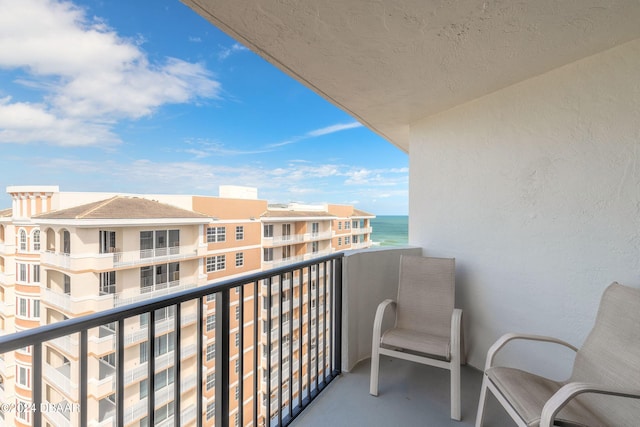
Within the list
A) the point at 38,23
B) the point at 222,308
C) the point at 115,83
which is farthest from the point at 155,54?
the point at 222,308

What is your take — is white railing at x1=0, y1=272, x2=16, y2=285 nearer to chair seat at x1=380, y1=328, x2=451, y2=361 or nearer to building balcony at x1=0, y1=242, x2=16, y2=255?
building balcony at x1=0, y1=242, x2=16, y2=255

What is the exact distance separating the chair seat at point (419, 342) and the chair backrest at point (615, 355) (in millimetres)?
721

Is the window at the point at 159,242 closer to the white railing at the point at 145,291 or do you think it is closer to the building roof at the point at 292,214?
the white railing at the point at 145,291

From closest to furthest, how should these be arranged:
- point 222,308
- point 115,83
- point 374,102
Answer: point 222,308, point 374,102, point 115,83

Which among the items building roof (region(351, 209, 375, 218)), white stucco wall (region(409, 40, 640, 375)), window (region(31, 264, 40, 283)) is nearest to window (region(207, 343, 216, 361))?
white stucco wall (region(409, 40, 640, 375))

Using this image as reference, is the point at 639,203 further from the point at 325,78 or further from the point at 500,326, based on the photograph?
the point at 325,78

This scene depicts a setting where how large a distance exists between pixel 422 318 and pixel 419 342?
38 centimetres

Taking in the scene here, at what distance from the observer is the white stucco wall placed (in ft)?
6.03

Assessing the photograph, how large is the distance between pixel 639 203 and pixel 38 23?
9362 millimetres

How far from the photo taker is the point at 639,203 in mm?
1767

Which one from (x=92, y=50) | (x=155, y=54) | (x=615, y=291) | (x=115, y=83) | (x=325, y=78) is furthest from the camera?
(x=155, y=54)

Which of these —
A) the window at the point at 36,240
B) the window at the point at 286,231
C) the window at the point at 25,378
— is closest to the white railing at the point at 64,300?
the window at the point at 36,240

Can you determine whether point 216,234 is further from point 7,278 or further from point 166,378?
point 166,378

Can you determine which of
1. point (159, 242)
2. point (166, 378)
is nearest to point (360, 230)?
point (159, 242)
